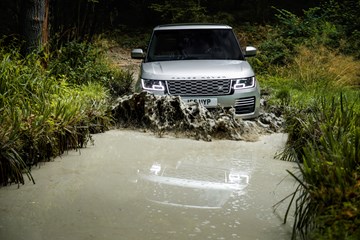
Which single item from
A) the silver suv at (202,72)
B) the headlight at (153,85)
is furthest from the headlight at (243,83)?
the headlight at (153,85)

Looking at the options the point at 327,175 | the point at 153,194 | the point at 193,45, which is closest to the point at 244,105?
the point at 193,45

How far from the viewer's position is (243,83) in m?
8.24

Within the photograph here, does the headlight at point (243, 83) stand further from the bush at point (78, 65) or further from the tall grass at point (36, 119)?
the bush at point (78, 65)

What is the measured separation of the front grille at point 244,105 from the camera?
8203mm

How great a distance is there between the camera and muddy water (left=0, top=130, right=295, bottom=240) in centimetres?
400

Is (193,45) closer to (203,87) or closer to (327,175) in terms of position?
(203,87)

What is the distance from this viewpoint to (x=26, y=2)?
362 inches

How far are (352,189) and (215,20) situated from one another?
753 inches

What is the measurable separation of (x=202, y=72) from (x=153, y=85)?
2.68 ft

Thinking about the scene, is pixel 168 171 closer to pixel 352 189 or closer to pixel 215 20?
pixel 352 189

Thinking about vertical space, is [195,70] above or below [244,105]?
above

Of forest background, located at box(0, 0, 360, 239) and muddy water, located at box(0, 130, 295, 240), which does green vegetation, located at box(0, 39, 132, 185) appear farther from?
muddy water, located at box(0, 130, 295, 240)

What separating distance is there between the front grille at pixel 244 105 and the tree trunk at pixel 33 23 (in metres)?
3.65

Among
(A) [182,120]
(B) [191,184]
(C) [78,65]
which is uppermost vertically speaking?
(B) [191,184]
